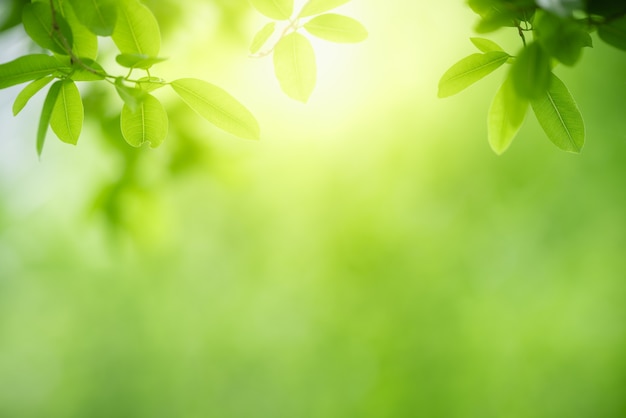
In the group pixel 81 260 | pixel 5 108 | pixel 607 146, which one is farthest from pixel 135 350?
pixel 607 146

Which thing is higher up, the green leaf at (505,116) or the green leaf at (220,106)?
the green leaf at (505,116)

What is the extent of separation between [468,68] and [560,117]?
0.45 ft

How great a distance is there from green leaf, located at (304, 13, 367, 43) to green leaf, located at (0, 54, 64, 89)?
349mm

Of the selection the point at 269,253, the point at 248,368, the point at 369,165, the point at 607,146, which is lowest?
the point at 248,368

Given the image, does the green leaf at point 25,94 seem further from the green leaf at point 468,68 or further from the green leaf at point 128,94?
the green leaf at point 468,68

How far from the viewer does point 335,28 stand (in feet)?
2.35

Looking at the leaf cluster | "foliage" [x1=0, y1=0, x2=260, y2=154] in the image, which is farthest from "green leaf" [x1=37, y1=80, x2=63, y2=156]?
the leaf cluster

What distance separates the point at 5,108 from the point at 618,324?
12.7ft

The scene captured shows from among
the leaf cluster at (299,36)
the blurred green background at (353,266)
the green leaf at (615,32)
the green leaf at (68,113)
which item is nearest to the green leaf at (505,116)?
the green leaf at (615,32)

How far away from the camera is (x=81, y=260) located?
4434 mm

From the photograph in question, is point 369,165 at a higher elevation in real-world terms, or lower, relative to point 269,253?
higher

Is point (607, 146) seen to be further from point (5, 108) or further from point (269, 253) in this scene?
point (5, 108)

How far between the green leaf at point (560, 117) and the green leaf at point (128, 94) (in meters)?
0.49

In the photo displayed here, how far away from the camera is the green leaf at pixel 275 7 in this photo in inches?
26.1
